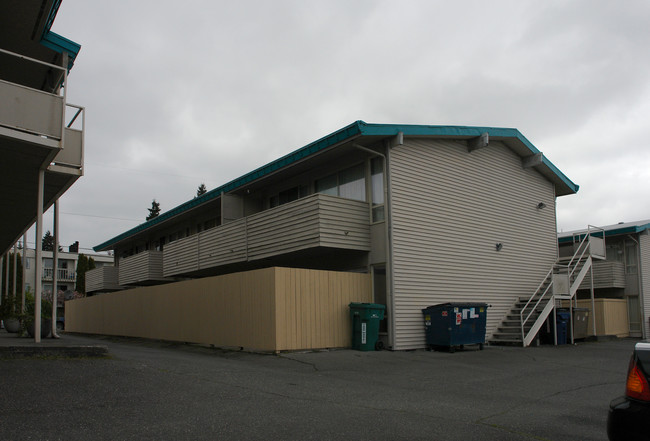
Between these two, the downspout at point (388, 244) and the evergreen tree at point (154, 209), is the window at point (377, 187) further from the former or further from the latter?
the evergreen tree at point (154, 209)

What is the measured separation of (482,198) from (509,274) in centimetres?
294

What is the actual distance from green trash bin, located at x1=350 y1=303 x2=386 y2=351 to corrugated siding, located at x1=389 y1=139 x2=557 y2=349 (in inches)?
32.4

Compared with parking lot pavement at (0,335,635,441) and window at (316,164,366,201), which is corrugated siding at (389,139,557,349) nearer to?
window at (316,164,366,201)

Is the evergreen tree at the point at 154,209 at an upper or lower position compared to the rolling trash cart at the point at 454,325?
upper

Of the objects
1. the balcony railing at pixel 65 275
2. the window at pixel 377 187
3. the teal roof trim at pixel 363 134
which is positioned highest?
the teal roof trim at pixel 363 134

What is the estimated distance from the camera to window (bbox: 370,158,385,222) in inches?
643

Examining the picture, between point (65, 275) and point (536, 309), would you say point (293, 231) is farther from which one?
point (65, 275)

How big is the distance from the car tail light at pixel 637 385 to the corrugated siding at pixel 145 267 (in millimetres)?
24046

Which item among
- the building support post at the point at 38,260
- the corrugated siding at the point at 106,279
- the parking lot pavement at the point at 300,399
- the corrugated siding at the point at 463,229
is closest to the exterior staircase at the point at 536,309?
the corrugated siding at the point at 463,229

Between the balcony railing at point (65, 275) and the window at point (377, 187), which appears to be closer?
the window at point (377, 187)

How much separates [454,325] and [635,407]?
37.1ft

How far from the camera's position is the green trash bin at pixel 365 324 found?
14.6 metres

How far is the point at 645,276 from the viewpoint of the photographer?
24.5m

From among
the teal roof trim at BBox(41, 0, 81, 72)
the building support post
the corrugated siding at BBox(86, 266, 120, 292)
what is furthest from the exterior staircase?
the corrugated siding at BBox(86, 266, 120, 292)
